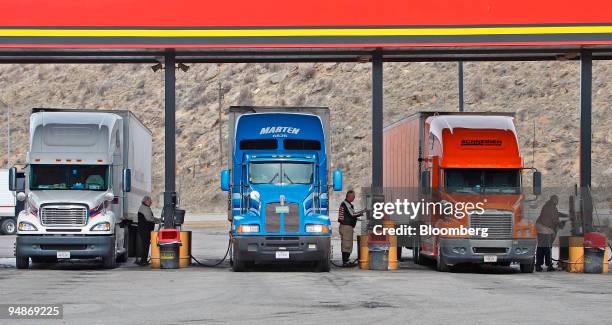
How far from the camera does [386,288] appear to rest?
68.3 ft

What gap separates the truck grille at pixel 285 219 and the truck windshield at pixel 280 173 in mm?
670

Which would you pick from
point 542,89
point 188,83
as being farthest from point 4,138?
point 542,89

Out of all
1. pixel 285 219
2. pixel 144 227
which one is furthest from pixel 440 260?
pixel 144 227

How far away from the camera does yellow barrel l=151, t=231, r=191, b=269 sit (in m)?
27.7

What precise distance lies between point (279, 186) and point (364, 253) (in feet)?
9.87

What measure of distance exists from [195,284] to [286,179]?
17.2 ft

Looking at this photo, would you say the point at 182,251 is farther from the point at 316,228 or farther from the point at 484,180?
the point at 484,180

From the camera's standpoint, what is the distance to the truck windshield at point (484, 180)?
26484 millimetres

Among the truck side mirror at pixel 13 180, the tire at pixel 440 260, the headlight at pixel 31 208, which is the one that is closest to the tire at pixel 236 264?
the tire at pixel 440 260

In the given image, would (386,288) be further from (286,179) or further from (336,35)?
(336,35)

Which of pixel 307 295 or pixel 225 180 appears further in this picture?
pixel 225 180

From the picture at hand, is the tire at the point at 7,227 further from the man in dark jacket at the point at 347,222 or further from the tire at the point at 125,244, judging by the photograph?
the man in dark jacket at the point at 347,222

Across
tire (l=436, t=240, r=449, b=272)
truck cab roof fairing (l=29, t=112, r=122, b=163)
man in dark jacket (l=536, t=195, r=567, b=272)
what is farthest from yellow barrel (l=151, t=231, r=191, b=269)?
man in dark jacket (l=536, t=195, r=567, b=272)

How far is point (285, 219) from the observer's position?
1023 inches
